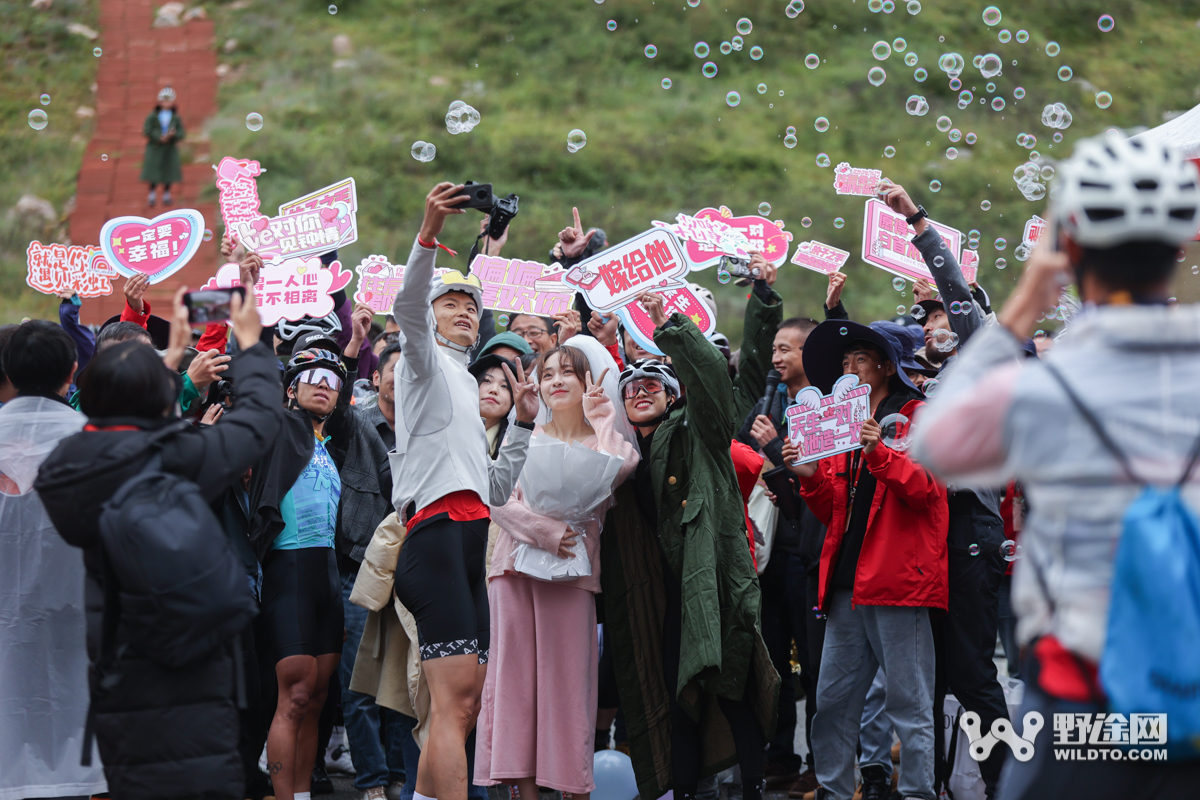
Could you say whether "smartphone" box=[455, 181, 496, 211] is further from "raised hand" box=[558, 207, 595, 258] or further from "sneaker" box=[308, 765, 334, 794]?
"sneaker" box=[308, 765, 334, 794]

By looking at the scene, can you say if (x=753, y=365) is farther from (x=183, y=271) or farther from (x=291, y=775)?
(x=183, y=271)

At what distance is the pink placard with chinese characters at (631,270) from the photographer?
17.1ft

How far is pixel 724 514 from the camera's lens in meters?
4.79

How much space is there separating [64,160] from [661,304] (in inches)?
766

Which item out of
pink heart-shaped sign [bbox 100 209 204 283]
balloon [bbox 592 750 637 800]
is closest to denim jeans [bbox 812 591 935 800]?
balloon [bbox 592 750 637 800]

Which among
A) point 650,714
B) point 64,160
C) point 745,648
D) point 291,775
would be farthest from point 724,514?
point 64,160

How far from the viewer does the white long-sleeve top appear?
4.14 m

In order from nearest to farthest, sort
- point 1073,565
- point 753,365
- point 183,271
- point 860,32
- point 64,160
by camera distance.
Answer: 1. point 1073,565
2. point 753,365
3. point 183,271
4. point 64,160
5. point 860,32

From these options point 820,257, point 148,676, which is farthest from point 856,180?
point 148,676

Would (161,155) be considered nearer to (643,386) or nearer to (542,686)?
(643,386)

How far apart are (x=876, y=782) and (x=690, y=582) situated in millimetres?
1219

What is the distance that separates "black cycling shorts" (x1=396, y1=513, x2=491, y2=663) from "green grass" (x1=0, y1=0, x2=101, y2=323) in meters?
15.4

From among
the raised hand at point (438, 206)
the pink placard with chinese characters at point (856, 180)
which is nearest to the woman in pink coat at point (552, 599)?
the raised hand at point (438, 206)

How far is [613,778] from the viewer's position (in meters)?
5.16
